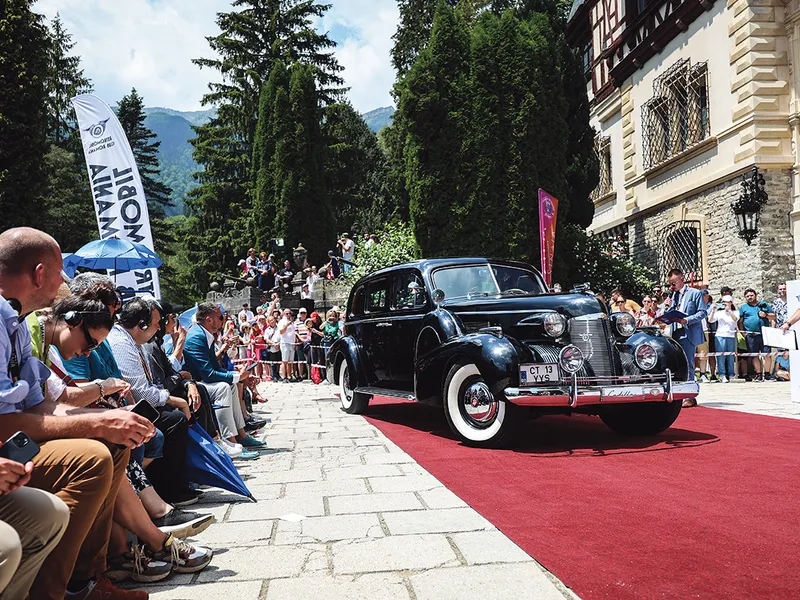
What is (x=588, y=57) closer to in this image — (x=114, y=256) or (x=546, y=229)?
(x=546, y=229)

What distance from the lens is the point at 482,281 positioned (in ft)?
27.2

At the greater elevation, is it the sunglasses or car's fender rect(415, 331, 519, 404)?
the sunglasses

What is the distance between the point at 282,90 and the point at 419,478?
32.1 meters

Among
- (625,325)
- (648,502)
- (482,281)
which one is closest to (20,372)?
(648,502)

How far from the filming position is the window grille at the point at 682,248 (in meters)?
18.5

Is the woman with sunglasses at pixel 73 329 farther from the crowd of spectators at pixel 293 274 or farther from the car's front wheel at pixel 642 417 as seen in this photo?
the crowd of spectators at pixel 293 274

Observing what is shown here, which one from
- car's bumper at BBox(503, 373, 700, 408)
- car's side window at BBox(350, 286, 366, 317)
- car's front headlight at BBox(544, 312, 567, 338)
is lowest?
car's bumper at BBox(503, 373, 700, 408)

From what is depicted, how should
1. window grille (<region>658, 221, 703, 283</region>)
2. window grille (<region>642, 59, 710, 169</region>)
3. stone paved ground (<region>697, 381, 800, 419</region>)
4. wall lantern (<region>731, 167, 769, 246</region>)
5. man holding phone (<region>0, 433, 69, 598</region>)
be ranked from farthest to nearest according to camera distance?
window grille (<region>658, 221, 703, 283</region>), window grille (<region>642, 59, 710, 169</region>), wall lantern (<region>731, 167, 769, 246</region>), stone paved ground (<region>697, 381, 800, 419</region>), man holding phone (<region>0, 433, 69, 598</region>)

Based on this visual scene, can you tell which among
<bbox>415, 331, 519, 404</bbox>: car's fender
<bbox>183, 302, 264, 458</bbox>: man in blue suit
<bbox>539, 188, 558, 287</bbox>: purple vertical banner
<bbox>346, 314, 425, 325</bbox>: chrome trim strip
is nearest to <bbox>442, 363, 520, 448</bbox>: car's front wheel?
<bbox>415, 331, 519, 404</bbox>: car's fender

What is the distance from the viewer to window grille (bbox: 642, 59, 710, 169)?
18.2 m

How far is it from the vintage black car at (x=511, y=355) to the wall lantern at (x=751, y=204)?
926cm

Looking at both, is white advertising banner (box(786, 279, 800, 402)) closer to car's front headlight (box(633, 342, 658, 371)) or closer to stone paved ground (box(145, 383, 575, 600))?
car's front headlight (box(633, 342, 658, 371))

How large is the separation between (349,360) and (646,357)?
4.19 metres

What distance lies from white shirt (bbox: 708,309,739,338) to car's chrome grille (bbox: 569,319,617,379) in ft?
27.1
